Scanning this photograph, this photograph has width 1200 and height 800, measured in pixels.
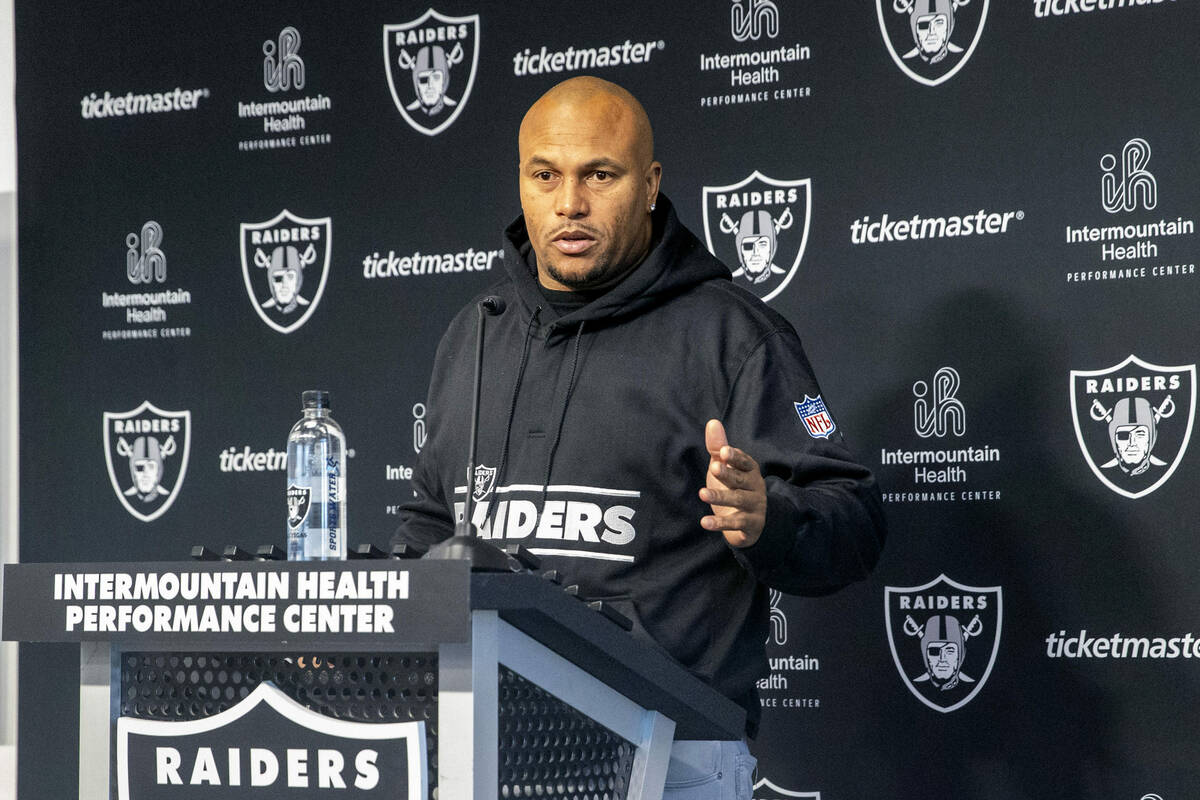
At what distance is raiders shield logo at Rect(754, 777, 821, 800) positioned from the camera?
2.92 metres

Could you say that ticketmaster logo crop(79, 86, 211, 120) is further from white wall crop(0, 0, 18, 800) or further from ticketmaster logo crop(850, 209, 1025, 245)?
ticketmaster logo crop(850, 209, 1025, 245)

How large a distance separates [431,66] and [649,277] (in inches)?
63.7

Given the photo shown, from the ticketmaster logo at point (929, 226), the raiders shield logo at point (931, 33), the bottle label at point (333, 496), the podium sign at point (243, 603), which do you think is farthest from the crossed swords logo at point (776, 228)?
the podium sign at point (243, 603)

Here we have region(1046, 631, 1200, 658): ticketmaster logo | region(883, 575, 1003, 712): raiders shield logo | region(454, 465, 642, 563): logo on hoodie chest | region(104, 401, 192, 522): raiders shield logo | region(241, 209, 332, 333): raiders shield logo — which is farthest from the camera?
region(104, 401, 192, 522): raiders shield logo

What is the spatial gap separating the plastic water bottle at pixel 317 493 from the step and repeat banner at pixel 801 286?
1.50m

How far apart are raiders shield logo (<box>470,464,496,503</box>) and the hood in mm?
223

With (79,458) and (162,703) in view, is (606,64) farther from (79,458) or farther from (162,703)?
(162,703)

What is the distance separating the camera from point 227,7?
3.69 metres

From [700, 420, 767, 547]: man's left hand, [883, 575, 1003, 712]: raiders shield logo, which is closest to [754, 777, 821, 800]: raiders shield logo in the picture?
[883, 575, 1003, 712]: raiders shield logo

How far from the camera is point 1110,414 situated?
271 centimetres

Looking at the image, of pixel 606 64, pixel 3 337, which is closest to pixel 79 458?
pixel 3 337

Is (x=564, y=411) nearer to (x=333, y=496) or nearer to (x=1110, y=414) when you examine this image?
(x=333, y=496)

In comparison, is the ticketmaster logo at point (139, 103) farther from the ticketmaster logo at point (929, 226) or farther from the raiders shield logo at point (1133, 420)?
the raiders shield logo at point (1133, 420)

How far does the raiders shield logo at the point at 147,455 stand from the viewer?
3.62 meters
